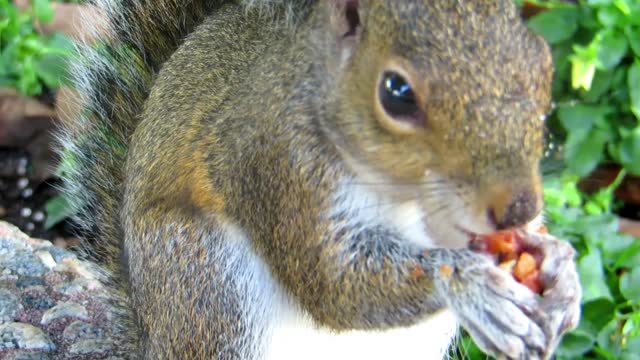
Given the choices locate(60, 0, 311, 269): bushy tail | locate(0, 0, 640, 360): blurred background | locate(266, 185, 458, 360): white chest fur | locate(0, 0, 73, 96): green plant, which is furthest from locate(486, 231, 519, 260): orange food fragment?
locate(0, 0, 73, 96): green plant

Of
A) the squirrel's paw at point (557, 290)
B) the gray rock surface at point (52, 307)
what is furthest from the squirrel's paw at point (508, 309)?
the gray rock surface at point (52, 307)

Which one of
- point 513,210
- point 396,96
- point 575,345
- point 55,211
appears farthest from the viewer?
point 55,211

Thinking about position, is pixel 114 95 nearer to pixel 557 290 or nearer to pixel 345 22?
pixel 345 22

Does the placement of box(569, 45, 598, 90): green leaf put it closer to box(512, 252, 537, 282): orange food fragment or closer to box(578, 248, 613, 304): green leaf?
box(578, 248, 613, 304): green leaf

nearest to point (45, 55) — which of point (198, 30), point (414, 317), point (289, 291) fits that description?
point (198, 30)

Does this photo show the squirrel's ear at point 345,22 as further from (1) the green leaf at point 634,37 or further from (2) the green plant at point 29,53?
(2) the green plant at point 29,53

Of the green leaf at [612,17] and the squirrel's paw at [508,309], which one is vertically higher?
the squirrel's paw at [508,309]

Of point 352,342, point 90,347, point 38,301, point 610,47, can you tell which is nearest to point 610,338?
point 610,47
